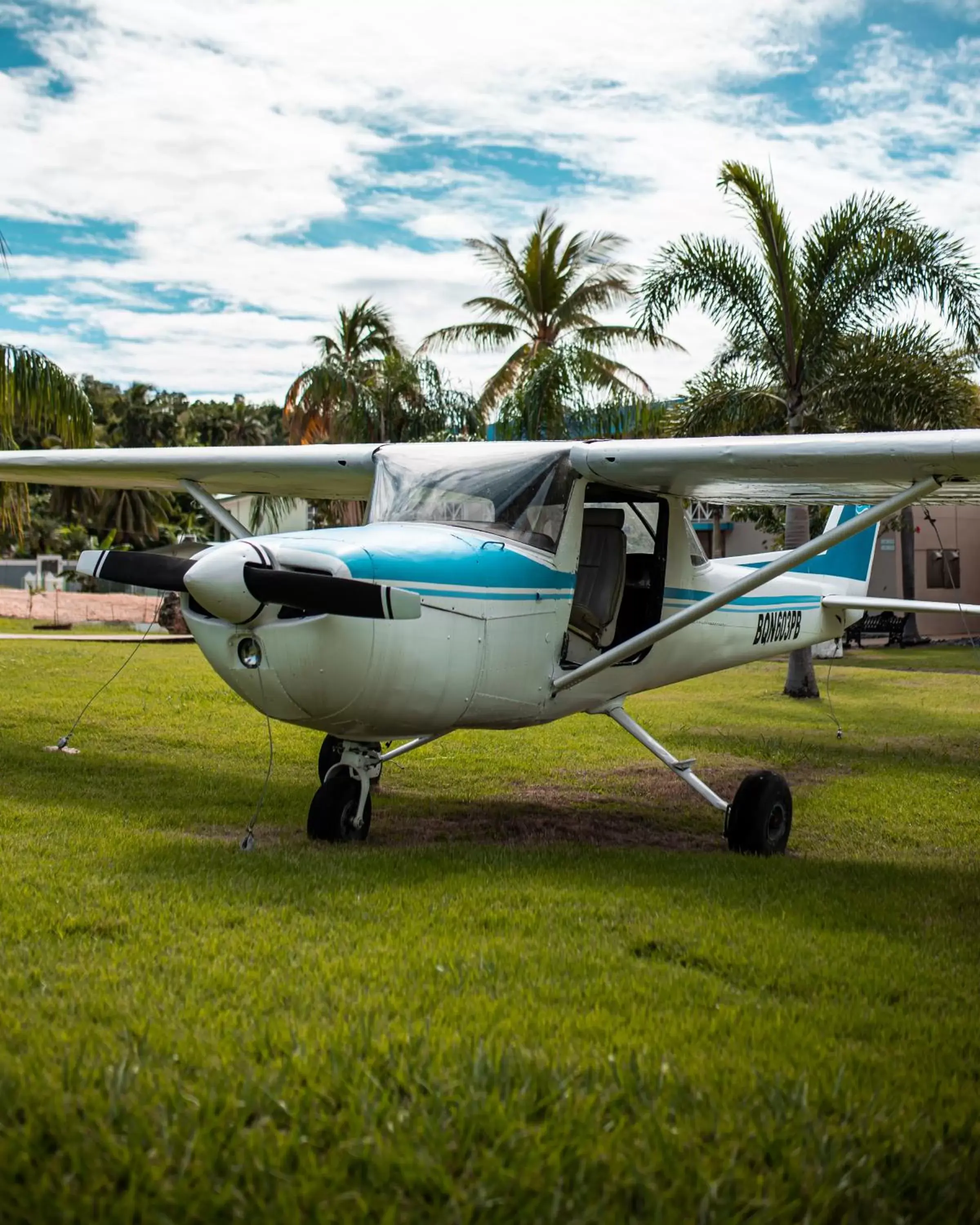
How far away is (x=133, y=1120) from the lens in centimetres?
311

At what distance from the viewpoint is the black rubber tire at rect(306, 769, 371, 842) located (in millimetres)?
7266

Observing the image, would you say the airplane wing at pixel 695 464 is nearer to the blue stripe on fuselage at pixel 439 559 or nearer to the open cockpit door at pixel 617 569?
the open cockpit door at pixel 617 569

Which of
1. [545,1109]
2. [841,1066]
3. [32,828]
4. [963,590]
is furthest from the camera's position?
[963,590]

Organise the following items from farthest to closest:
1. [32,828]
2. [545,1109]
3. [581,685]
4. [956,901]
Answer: [581,685]
[32,828]
[956,901]
[545,1109]

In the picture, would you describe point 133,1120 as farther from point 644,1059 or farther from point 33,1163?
point 644,1059

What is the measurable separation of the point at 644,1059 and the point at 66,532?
56.0 metres

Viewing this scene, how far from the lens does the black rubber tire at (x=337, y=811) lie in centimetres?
727

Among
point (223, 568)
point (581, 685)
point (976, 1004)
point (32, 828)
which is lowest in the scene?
point (32, 828)

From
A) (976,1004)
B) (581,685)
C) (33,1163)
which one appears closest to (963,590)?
(581,685)

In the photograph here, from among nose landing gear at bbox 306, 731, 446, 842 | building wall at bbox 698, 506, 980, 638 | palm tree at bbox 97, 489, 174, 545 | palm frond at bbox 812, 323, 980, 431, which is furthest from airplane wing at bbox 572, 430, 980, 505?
palm tree at bbox 97, 489, 174, 545

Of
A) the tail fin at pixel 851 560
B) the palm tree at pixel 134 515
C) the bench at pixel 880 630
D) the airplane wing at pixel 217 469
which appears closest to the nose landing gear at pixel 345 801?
the airplane wing at pixel 217 469

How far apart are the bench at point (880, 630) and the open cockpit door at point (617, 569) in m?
25.0

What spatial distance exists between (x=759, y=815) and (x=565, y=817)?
6.25 ft

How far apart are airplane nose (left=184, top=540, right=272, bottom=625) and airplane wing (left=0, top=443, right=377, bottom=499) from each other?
2737 mm
